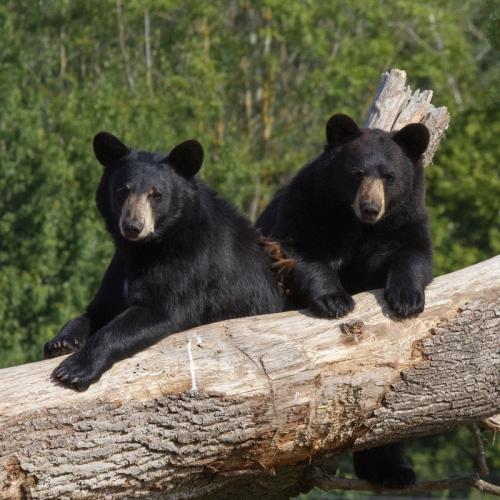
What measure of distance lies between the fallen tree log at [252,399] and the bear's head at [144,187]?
102 cm

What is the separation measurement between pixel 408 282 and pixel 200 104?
23888mm

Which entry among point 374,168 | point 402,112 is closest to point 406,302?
point 374,168

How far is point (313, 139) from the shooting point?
35.0 m

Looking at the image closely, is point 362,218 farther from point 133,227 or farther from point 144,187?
point 133,227

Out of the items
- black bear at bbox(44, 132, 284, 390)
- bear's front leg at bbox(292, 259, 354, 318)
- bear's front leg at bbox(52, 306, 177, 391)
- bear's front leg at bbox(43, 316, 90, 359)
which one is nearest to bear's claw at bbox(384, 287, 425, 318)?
bear's front leg at bbox(292, 259, 354, 318)

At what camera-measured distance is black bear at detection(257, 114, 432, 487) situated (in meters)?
9.64

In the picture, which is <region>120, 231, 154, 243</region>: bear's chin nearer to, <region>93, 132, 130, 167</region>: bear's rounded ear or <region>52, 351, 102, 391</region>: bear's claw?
<region>93, 132, 130, 167</region>: bear's rounded ear

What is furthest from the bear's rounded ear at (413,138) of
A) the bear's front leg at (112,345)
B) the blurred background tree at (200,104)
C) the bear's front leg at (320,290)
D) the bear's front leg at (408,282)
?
the blurred background tree at (200,104)

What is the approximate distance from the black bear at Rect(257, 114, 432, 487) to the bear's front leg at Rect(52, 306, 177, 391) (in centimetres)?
132

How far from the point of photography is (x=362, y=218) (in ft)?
31.4

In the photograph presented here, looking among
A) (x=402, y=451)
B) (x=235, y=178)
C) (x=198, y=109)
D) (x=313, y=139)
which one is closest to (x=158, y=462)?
(x=402, y=451)

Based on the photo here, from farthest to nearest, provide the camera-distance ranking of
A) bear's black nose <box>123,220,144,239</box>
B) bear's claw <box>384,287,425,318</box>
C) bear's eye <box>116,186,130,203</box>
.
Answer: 1. bear's eye <box>116,186,130,203</box>
2. bear's black nose <box>123,220,144,239</box>
3. bear's claw <box>384,287,425,318</box>

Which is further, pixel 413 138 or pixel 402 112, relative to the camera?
pixel 402 112

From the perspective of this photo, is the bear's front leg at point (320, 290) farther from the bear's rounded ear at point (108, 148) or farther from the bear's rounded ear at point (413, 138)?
the bear's rounded ear at point (108, 148)
